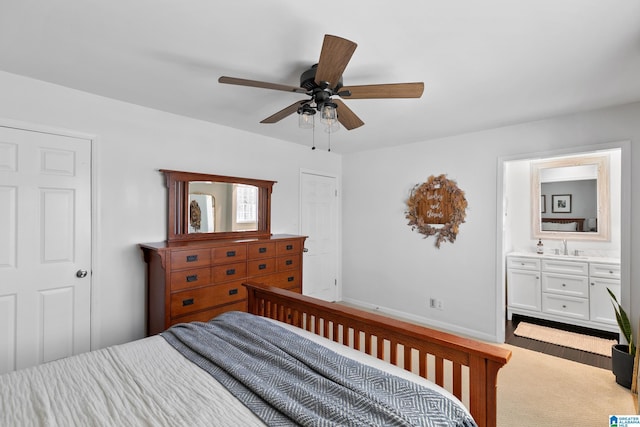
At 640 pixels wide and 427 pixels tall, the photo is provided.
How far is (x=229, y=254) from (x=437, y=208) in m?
2.62

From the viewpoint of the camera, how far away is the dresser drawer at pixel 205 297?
256 centimetres

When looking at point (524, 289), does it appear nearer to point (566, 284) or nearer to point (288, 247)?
point (566, 284)

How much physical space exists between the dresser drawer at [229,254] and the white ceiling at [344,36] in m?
1.34

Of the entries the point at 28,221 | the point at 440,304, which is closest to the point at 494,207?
the point at 440,304

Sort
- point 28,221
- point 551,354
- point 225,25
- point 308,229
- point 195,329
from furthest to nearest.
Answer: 1. point 308,229
2. point 551,354
3. point 28,221
4. point 195,329
5. point 225,25

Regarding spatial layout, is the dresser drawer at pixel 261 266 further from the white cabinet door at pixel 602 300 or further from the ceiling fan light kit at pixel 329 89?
the white cabinet door at pixel 602 300

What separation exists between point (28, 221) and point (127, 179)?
0.74m

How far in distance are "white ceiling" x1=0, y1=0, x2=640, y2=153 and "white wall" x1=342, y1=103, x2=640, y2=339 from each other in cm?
39

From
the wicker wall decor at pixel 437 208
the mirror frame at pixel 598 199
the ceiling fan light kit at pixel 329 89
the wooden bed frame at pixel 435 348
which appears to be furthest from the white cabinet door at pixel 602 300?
the ceiling fan light kit at pixel 329 89

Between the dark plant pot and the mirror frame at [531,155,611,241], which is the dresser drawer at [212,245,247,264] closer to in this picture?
the dark plant pot

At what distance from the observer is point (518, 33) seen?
1678 millimetres

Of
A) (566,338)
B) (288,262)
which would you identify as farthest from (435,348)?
(566,338)

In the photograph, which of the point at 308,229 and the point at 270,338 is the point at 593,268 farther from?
the point at 270,338

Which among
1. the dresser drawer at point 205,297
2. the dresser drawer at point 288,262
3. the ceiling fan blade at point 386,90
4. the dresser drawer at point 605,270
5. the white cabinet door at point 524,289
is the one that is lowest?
the white cabinet door at point 524,289
